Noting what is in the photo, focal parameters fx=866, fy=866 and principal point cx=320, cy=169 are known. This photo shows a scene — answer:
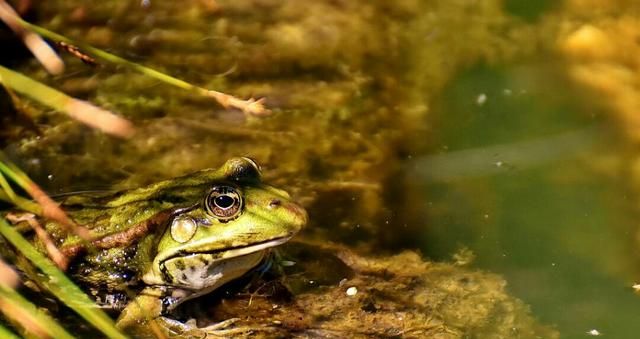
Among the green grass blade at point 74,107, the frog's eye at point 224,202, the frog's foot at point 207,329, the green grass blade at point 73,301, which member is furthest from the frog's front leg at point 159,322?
the green grass blade at point 74,107

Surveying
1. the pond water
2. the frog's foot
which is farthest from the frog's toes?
the pond water

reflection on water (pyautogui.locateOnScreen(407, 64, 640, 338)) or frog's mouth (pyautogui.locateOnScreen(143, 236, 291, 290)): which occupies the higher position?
reflection on water (pyautogui.locateOnScreen(407, 64, 640, 338))

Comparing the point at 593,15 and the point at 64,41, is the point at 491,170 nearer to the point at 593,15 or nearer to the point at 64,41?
the point at 593,15

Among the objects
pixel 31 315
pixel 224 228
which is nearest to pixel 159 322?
pixel 224 228

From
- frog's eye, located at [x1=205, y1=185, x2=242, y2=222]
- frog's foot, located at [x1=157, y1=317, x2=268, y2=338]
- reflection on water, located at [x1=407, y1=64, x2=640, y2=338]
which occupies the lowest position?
frog's foot, located at [x1=157, y1=317, x2=268, y2=338]

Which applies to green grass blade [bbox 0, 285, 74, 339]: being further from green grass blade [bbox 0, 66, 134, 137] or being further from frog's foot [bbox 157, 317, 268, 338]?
frog's foot [bbox 157, 317, 268, 338]

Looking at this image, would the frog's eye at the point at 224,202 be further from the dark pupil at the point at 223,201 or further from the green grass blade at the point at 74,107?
the green grass blade at the point at 74,107
